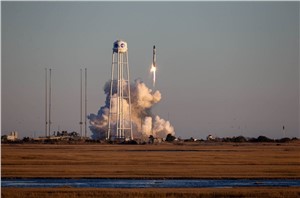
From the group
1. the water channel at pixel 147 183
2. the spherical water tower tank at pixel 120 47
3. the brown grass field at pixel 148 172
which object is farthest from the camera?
the spherical water tower tank at pixel 120 47

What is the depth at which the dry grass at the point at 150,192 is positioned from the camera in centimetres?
4484

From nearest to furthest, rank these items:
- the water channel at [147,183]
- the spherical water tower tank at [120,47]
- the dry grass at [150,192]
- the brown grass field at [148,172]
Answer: the dry grass at [150,192] < the brown grass field at [148,172] < the water channel at [147,183] < the spherical water tower tank at [120,47]

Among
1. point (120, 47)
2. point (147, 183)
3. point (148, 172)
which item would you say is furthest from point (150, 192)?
point (120, 47)

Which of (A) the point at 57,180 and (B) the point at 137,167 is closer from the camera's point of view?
(A) the point at 57,180

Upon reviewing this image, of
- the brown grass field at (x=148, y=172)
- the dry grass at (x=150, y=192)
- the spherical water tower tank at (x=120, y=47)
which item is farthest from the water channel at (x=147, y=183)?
the spherical water tower tank at (x=120, y=47)

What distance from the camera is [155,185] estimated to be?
52.4 metres

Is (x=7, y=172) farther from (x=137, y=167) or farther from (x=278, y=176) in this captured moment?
(x=278, y=176)

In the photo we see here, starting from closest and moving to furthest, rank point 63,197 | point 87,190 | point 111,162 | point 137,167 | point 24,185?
point 63,197
point 87,190
point 24,185
point 137,167
point 111,162

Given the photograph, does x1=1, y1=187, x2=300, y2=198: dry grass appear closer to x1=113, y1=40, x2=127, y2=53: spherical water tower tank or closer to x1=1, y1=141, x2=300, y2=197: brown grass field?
x1=1, y1=141, x2=300, y2=197: brown grass field

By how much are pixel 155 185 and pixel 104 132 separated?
5784 inches

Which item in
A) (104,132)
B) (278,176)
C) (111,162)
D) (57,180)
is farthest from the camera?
(104,132)

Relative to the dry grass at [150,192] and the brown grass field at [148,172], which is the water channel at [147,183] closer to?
the brown grass field at [148,172]

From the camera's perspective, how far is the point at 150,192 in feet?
152

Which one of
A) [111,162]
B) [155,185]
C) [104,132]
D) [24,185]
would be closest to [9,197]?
[24,185]
